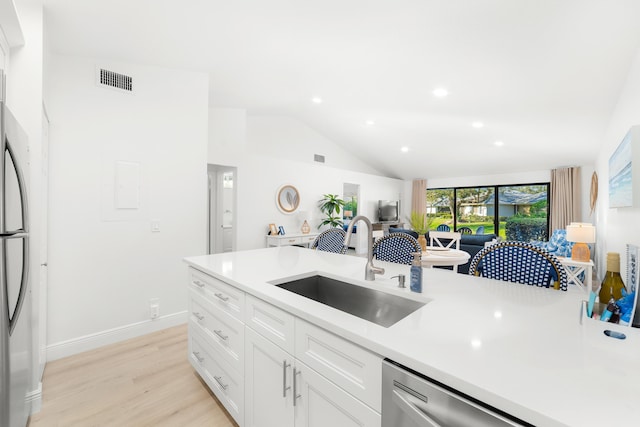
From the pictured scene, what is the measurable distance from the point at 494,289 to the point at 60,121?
11.2 ft

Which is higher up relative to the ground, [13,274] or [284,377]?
[13,274]

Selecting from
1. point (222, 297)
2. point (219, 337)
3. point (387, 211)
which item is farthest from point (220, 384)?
point (387, 211)

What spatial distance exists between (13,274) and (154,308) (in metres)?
1.78

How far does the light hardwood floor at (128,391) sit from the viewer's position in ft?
5.76

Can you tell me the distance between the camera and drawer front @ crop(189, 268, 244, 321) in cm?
154

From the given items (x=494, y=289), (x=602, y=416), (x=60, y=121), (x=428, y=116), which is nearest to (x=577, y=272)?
(x=428, y=116)

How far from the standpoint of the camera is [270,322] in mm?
1308

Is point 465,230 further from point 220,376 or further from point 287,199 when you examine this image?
point 220,376

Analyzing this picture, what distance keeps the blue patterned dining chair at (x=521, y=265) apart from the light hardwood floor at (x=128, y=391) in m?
1.79

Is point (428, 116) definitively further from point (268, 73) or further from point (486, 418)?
point (486, 418)

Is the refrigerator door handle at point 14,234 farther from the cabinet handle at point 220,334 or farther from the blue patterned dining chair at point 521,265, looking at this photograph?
the blue patterned dining chair at point 521,265

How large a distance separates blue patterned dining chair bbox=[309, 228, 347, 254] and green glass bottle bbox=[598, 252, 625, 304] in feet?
6.36

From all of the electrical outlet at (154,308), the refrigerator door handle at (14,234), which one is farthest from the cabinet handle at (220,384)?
the electrical outlet at (154,308)

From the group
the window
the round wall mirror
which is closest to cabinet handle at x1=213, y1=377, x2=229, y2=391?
the round wall mirror
